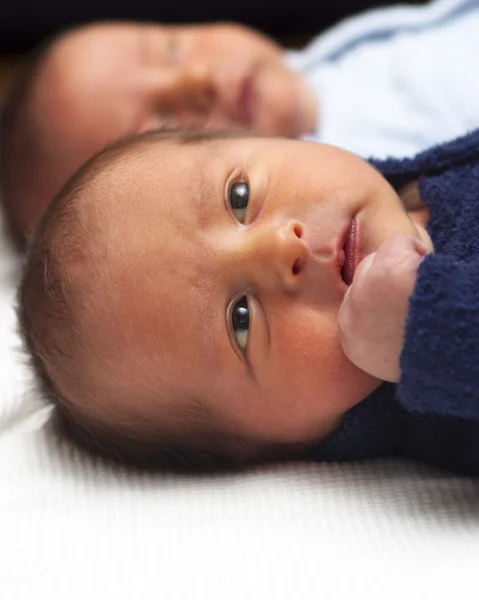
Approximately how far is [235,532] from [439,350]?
29 centimetres

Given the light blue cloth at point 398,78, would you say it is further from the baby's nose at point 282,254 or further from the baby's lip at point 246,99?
the baby's nose at point 282,254

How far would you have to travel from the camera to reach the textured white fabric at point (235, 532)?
750mm

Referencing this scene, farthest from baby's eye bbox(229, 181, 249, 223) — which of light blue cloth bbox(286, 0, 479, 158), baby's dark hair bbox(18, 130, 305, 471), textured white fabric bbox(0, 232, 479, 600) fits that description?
light blue cloth bbox(286, 0, 479, 158)

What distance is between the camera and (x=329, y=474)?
0.91 metres

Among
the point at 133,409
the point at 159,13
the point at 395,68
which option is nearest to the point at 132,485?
the point at 133,409

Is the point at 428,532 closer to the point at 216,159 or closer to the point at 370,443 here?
the point at 370,443

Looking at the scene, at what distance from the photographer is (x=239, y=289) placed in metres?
0.88

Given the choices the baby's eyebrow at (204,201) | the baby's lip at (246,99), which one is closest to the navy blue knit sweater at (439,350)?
the baby's eyebrow at (204,201)

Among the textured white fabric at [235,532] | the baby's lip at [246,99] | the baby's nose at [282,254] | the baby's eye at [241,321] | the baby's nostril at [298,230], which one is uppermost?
the baby's nostril at [298,230]

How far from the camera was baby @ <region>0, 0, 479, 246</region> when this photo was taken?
1386 millimetres

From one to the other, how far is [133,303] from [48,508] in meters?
0.25

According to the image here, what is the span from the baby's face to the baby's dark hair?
0.03 metres

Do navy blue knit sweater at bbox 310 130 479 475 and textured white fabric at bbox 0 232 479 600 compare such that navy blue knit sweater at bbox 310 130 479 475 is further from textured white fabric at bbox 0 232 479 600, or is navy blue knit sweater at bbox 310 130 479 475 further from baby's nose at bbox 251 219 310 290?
baby's nose at bbox 251 219 310 290

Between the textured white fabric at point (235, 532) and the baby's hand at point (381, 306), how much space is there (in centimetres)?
15
